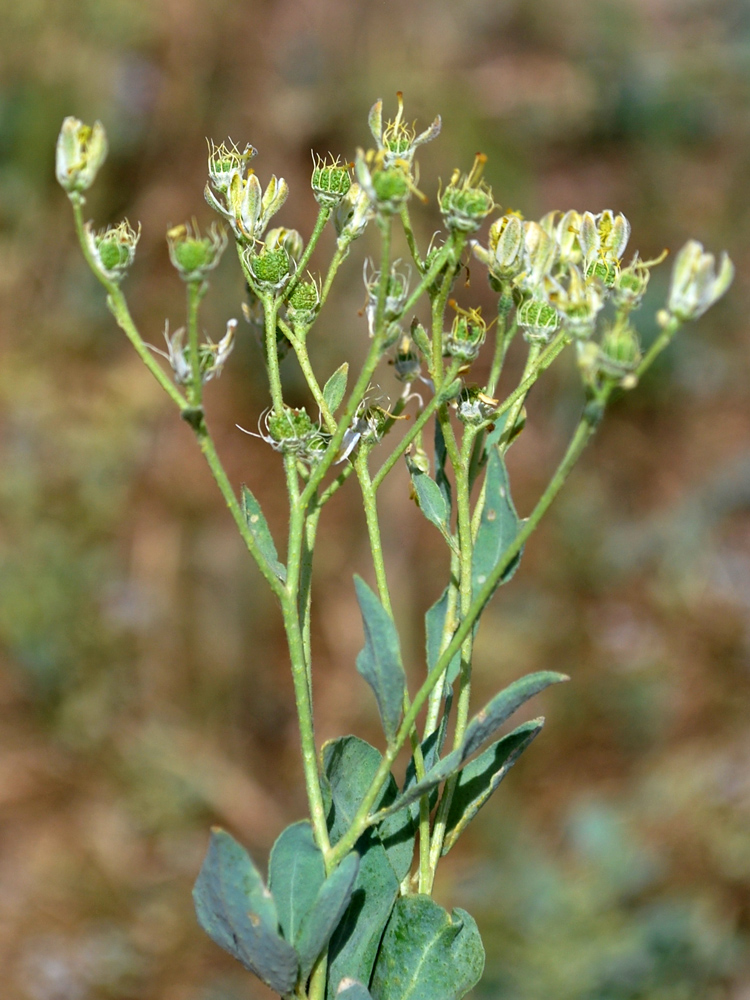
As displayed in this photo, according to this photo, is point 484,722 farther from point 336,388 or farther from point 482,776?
point 336,388

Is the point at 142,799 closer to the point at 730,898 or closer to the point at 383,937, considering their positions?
the point at 730,898

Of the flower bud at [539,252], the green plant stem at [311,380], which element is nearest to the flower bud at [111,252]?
the green plant stem at [311,380]

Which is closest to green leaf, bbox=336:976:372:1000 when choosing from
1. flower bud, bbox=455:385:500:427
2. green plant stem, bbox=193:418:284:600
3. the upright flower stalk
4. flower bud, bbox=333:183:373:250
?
the upright flower stalk

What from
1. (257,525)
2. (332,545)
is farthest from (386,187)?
(332,545)

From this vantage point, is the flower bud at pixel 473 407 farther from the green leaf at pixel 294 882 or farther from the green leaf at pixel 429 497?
the green leaf at pixel 294 882

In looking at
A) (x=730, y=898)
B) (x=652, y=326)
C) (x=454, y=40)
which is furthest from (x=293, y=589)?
(x=454, y=40)
